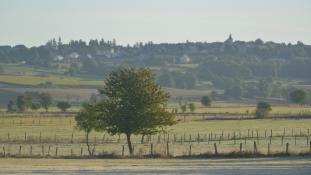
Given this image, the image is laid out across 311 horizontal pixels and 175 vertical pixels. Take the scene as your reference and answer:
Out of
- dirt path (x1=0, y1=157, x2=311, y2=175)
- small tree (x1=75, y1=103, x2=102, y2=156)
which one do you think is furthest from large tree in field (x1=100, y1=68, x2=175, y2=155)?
dirt path (x1=0, y1=157, x2=311, y2=175)

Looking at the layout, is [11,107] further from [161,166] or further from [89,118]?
[161,166]

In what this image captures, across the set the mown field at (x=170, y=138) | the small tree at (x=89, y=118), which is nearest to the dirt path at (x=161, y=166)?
the mown field at (x=170, y=138)

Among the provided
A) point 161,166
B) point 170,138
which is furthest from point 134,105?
point 170,138

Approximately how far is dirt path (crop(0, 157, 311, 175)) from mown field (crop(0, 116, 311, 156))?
15.4 feet

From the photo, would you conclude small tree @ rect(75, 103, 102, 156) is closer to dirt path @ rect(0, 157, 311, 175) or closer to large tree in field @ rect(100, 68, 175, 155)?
Result: large tree in field @ rect(100, 68, 175, 155)

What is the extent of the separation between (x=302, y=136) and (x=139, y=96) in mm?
22163

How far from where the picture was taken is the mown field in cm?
5650

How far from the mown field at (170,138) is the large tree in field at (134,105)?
1997 mm

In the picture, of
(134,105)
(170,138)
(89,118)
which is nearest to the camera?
(134,105)

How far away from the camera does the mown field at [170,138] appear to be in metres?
56.5

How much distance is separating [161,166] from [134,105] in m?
16.6

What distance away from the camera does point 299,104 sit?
186 metres

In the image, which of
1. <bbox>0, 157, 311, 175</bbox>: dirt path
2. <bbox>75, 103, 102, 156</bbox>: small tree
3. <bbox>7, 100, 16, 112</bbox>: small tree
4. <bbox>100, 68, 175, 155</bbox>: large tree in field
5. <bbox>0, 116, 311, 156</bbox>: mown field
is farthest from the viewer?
<bbox>7, 100, 16, 112</bbox>: small tree

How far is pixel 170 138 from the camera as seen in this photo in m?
74.9
